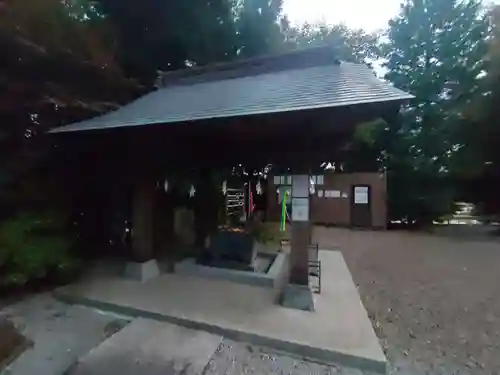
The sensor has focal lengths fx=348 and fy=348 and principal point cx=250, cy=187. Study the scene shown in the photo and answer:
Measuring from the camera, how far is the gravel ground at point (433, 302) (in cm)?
306

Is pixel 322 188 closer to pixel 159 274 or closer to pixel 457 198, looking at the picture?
pixel 457 198

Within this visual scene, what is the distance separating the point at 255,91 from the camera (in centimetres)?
419

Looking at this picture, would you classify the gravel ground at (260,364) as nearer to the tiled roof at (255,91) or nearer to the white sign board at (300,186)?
the white sign board at (300,186)

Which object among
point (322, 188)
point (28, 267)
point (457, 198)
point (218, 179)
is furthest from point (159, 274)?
point (457, 198)

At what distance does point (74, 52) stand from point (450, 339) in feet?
20.1

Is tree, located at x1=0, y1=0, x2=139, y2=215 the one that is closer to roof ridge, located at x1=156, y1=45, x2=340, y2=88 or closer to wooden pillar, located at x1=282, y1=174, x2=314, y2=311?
roof ridge, located at x1=156, y1=45, x2=340, y2=88

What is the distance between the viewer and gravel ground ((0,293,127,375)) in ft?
8.86

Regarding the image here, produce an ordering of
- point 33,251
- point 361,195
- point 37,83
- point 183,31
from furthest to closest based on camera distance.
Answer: point 361,195, point 183,31, point 37,83, point 33,251

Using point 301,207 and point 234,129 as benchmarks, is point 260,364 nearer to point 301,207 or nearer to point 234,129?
point 301,207

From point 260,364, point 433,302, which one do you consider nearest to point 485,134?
point 433,302

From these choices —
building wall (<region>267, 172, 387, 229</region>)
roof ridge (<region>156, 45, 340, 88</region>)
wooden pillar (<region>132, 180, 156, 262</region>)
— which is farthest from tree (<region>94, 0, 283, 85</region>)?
building wall (<region>267, 172, 387, 229</region>)

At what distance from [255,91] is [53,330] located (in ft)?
10.8

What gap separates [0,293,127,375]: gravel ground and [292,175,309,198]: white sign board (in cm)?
222

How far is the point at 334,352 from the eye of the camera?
281 cm
